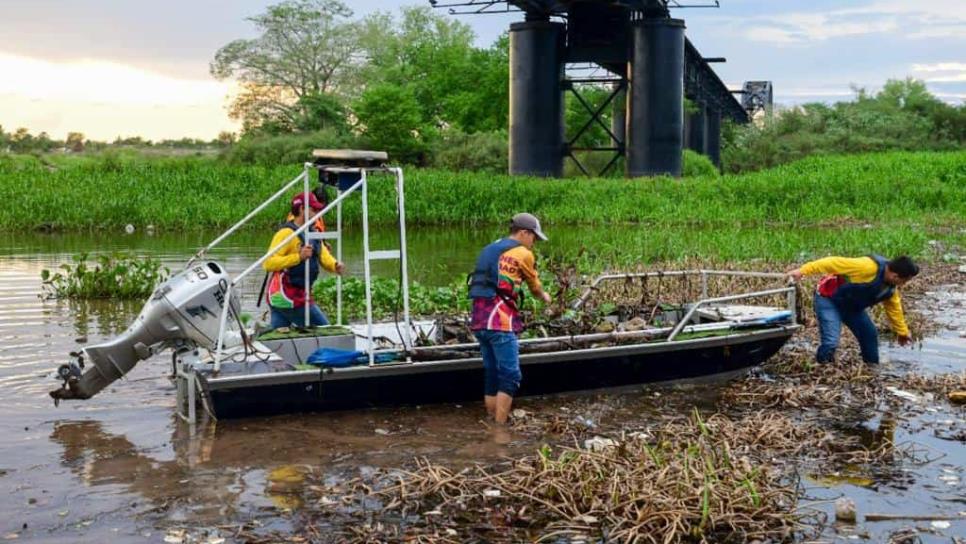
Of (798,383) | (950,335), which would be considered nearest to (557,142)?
(950,335)

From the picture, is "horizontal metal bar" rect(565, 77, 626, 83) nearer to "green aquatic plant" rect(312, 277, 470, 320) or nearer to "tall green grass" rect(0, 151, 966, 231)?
"tall green grass" rect(0, 151, 966, 231)

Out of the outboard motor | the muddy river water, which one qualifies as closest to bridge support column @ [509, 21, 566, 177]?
the muddy river water

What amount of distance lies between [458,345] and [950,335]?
6914mm

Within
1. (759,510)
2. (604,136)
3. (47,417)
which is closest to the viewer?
(759,510)

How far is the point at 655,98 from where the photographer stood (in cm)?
3491

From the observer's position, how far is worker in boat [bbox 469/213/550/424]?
909 cm

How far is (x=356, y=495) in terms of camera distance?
725 centimetres

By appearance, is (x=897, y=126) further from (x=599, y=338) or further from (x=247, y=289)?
(x=599, y=338)

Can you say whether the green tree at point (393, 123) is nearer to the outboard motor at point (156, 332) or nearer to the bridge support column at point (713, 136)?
the bridge support column at point (713, 136)

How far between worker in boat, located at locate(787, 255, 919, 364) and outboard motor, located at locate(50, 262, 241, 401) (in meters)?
5.48

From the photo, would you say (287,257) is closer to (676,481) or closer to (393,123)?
(676,481)

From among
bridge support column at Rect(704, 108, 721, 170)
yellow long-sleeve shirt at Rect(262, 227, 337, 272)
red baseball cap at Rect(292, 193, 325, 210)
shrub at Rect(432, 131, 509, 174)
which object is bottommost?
yellow long-sleeve shirt at Rect(262, 227, 337, 272)

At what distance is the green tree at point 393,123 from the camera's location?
47125 mm

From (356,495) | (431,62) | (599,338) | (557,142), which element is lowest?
(356,495)
